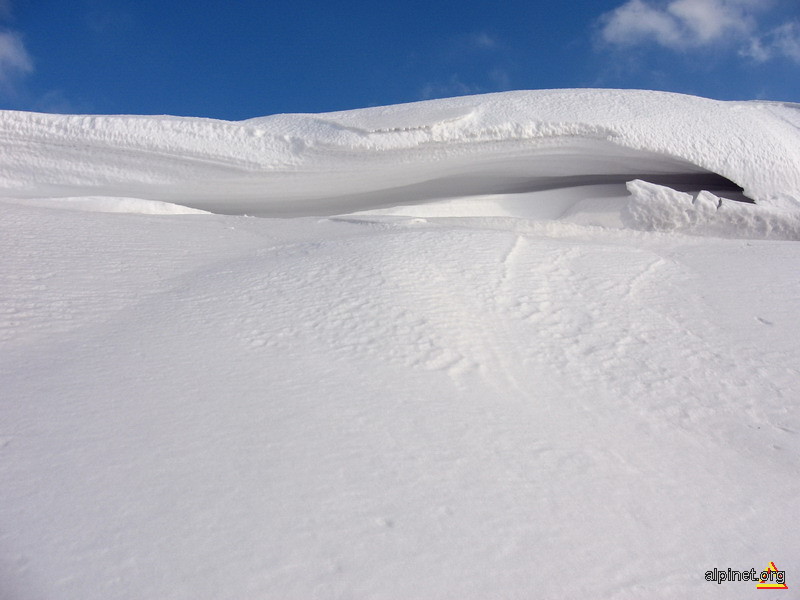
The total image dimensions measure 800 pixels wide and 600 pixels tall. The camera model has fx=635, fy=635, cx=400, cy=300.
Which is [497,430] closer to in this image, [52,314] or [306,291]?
[306,291]

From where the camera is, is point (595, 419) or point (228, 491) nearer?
point (228, 491)

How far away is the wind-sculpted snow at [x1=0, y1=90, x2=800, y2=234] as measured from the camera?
4.93 feet

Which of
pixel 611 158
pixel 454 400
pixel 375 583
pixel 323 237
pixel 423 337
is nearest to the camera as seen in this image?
pixel 375 583

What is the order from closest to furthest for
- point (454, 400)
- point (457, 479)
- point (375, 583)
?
point (375, 583), point (457, 479), point (454, 400)

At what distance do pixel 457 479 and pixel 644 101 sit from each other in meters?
1.35

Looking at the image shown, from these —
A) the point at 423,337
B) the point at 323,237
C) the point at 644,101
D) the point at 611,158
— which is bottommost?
the point at 423,337

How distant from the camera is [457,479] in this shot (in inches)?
22.3

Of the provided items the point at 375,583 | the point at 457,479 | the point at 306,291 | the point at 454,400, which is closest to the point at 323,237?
the point at 306,291
